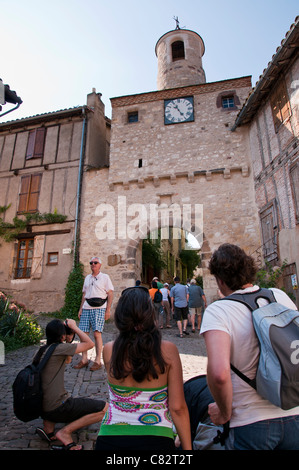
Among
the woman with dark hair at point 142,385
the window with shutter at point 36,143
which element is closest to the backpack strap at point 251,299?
the woman with dark hair at point 142,385

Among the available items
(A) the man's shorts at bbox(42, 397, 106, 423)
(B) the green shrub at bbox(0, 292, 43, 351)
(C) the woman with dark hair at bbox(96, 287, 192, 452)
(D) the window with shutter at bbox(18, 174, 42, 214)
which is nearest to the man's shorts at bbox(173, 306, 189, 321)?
(B) the green shrub at bbox(0, 292, 43, 351)

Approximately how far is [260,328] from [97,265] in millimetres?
3440

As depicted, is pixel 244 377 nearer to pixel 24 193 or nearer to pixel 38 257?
pixel 38 257

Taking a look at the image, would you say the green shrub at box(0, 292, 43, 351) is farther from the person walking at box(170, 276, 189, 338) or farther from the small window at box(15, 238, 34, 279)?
the small window at box(15, 238, 34, 279)

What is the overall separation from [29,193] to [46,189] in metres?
0.76

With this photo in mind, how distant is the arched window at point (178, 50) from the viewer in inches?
570

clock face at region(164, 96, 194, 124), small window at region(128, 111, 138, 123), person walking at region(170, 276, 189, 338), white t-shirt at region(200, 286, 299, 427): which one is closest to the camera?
white t-shirt at region(200, 286, 299, 427)

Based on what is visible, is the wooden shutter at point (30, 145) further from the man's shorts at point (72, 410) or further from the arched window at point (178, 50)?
the man's shorts at point (72, 410)

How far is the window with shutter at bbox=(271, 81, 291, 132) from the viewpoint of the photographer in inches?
305

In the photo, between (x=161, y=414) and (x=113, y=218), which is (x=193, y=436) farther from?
(x=113, y=218)

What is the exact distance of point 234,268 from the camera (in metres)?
1.58

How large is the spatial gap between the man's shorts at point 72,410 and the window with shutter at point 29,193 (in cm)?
1022

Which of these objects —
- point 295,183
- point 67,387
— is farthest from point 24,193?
point 67,387

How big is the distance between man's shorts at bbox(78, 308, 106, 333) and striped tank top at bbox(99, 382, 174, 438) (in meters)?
2.84
